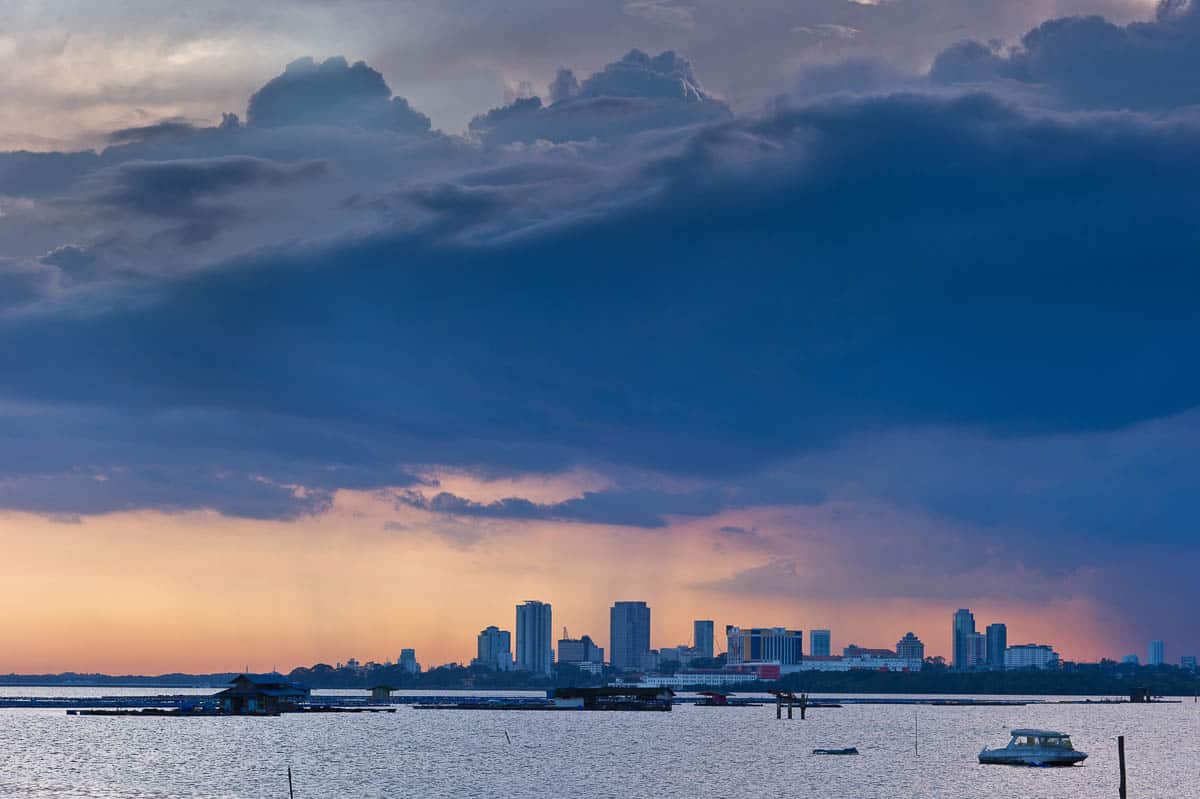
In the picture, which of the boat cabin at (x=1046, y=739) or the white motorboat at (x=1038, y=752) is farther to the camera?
the boat cabin at (x=1046, y=739)

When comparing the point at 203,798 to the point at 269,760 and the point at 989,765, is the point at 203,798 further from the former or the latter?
the point at 989,765

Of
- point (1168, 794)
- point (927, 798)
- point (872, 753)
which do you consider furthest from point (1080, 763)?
point (927, 798)

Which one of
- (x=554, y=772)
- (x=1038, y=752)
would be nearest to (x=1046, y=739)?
(x=1038, y=752)

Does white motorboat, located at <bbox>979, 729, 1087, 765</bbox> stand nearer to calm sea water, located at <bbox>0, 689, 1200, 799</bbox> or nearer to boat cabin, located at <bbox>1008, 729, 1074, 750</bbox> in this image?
boat cabin, located at <bbox>1008, 729, 1074, 750</bbox>

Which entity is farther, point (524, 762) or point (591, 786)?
point (524, 762)

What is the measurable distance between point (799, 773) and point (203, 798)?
57904mm

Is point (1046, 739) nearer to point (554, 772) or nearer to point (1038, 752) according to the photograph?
point (1038, 752)

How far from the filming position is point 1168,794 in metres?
131

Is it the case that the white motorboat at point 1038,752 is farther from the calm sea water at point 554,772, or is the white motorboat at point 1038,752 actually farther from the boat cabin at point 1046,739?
the calm sea water at point 554,772

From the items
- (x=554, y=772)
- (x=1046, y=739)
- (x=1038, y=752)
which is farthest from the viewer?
(x=1046, y=739)

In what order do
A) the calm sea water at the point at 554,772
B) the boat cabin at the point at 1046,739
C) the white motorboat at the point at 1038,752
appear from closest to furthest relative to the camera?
1. the calm sea water at the point at 554,772
2. the white motorboat at the point at 1038,752
3. the boat cabin at the point at 1046,739

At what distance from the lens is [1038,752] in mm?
163000

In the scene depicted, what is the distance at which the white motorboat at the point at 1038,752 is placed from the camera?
16175 cm

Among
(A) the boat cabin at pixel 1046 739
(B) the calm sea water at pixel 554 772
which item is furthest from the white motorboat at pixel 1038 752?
(B) the calm sea water at pixel 554 772
